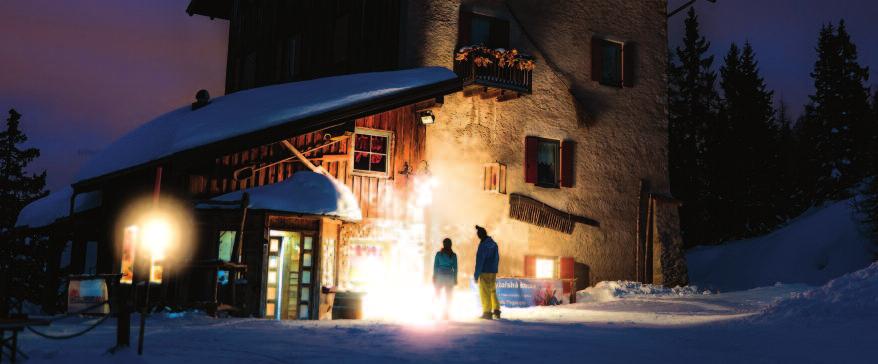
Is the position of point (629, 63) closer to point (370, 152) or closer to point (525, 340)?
point (370, 152)

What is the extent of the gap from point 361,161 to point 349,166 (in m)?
0.40

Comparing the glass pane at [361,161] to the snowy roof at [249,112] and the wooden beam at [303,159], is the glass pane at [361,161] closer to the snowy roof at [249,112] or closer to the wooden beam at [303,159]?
the wooden beam at [303,159]

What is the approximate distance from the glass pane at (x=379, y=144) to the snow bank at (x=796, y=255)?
15789 mm

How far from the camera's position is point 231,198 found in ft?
→ 53.1

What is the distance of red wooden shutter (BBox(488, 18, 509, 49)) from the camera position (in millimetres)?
21062

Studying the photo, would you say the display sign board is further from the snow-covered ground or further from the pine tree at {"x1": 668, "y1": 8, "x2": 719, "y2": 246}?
the pine tree at {"x1": 668, "y1": 8, "x2": 719, "y2": 246}

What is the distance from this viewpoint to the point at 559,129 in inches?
853

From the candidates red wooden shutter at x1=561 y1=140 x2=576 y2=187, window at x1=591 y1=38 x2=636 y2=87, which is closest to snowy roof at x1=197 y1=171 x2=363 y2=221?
red wooden shutter at x1=561 y1=140 x2=576 y2=187

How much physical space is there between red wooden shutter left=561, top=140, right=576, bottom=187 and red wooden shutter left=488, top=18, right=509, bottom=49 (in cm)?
312

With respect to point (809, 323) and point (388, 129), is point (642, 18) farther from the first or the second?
point (809, 323)

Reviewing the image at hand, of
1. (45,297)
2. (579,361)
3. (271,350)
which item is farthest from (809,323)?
(45,297)

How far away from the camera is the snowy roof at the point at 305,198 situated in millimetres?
15938

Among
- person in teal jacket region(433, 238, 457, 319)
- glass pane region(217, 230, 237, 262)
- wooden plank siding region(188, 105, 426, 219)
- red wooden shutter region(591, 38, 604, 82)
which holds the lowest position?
person in teal jacket region(433, 238, 457, 319)

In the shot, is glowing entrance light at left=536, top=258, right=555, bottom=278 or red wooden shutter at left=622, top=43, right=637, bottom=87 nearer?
glowing entrance light at left=536, top=258, right=555, bottom=278
